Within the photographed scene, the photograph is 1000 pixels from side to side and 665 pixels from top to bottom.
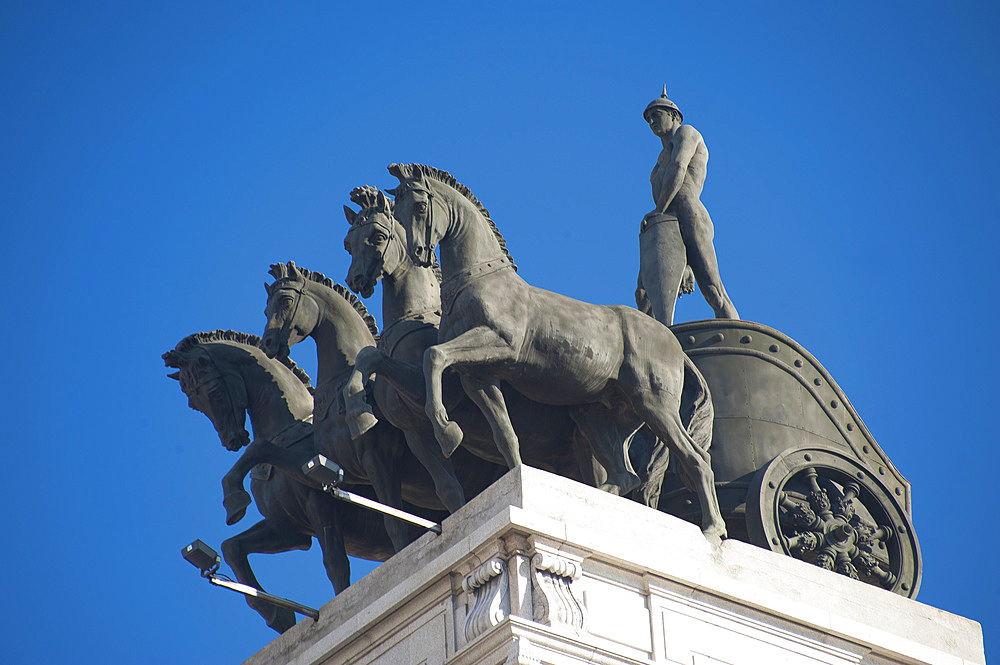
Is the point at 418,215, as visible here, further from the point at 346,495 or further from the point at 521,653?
the point at 521,653

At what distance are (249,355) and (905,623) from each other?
7.71m

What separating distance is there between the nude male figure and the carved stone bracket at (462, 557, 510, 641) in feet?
20.4

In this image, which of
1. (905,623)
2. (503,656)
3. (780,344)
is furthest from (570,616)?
(780,344)

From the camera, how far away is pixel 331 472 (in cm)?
1859

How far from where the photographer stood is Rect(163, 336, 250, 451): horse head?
22766 millimetres

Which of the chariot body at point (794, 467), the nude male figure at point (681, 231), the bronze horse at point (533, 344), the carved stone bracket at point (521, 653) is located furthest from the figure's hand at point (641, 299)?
the carved stone bracket at point (521, 653)

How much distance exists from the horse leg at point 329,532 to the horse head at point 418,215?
11.0 feet

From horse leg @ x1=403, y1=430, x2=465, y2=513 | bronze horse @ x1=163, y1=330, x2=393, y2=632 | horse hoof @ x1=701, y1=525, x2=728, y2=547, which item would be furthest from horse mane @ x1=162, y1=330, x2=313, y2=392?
horse hoof @ x1=701, y1=525, x2=728, y2=547

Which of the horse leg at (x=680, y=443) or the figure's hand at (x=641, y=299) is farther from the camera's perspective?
the figure's hand at (x=641, y=299)

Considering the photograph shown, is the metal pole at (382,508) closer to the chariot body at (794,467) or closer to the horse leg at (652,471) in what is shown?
the horse leg at (652,471)

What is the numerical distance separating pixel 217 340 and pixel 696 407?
18.5ft

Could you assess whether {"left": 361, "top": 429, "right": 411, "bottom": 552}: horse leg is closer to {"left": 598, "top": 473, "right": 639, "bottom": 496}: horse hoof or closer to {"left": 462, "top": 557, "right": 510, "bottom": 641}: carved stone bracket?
{"left": 598, "top": 473, "right": 639, "bottom": 496}: horse hoof

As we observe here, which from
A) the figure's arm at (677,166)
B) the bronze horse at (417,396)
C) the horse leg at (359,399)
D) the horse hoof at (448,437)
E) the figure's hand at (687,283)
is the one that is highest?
the figure's arm at (677,166)

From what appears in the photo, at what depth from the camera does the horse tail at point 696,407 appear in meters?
20.6
